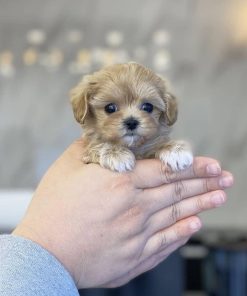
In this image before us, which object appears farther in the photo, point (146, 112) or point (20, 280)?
point (146, 112)

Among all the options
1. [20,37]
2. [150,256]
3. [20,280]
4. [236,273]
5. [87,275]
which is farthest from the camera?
[20,37]

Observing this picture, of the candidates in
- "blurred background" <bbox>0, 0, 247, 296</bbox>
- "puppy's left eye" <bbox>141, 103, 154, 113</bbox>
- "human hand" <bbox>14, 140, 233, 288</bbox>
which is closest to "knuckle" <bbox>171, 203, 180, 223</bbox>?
"human hand" <bbox>14, 140, 233, 288</bbox>

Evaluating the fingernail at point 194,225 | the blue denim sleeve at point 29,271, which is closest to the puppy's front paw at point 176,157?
the fingernail at point 194,225

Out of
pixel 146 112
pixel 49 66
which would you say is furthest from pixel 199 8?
pixel 146 112

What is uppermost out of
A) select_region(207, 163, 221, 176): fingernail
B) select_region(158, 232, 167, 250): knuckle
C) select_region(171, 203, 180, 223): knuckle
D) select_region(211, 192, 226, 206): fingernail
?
select_region(207, 163, 221, 176): fingernail

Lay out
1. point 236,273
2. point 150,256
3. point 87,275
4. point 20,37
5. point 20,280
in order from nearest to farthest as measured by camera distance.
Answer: point 20,280
point 87,275
point 150,256
point 236,273
point 20,37

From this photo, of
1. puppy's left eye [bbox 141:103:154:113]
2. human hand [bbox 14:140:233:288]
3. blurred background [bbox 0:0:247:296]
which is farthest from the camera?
blurred background [bbox 0:0:247:296]

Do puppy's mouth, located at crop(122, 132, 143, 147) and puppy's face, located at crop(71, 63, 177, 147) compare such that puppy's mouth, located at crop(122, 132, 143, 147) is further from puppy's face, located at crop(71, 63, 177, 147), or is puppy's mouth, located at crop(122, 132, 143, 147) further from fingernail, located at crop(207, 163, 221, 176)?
fingernail, located at crop(207, 163, 221, 176)

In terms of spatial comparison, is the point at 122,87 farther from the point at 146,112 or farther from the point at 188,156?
the point at 188,156
